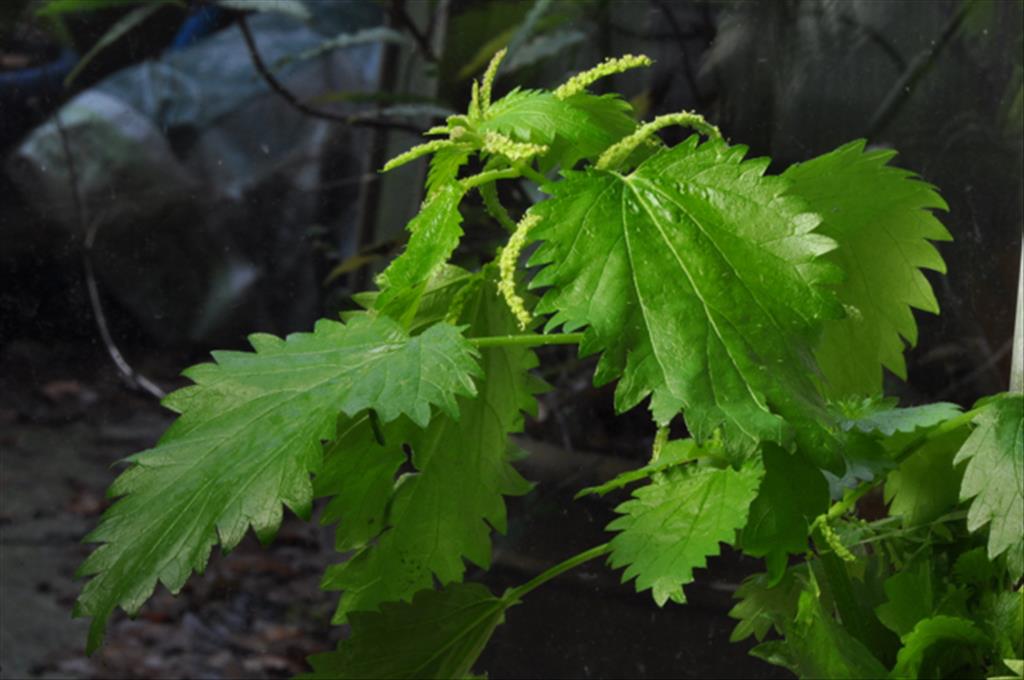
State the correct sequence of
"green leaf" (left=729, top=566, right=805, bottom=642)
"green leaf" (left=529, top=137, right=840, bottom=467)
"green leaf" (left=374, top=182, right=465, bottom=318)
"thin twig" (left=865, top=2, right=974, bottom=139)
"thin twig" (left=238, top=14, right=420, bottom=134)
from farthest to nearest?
"thin twig" (left=238, top=14, right=420, bottom=134)
"thin twig" (left=865, top=2, right=974, bottom=139)
"green leaf" (left=729, top=566, right=805, bottom=642)
"green leaf" (left=374, top=182, right=465, bottom=318)
"green leaf" (left=529, top=137, right=840, bottom=467)

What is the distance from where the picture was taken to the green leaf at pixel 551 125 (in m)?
0.57

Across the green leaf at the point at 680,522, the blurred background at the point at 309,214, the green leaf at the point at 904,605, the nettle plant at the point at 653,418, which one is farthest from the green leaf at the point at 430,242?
the blurred background at the point at 309,214

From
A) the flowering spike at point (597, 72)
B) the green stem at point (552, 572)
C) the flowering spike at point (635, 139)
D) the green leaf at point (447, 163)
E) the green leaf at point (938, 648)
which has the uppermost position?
the flowering spike at point (597, 72)

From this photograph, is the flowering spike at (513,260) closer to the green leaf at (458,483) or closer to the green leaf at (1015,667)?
the green leaf at (458,483)

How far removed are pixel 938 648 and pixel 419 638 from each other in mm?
267

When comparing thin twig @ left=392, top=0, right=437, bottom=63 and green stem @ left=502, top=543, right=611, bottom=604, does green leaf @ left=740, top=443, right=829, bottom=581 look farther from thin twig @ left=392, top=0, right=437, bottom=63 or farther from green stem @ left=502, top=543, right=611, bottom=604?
thin twig @ left=392, top=0, right=437, bottom=63

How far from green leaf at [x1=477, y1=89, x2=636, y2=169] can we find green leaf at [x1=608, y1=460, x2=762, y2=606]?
165mm

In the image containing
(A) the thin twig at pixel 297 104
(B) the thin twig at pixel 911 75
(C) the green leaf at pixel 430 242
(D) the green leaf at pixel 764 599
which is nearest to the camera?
(C) the green leaf at pixel 430 242

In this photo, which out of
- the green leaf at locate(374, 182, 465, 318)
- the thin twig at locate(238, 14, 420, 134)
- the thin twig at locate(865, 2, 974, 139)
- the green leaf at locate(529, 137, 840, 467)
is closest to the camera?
the green leaf at locate(529, 137, 840, 467)

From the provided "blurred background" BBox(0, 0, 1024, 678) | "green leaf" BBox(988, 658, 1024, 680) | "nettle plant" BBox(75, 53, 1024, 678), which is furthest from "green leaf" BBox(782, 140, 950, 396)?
"blurred background" BBox(0, 0, 1024, 678)

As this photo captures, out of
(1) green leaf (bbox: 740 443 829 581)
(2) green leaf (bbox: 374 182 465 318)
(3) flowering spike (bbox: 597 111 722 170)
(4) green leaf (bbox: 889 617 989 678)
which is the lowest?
(4) green leaf (bbox: 889 617 989 678)

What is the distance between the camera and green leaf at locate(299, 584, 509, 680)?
661 millimetres

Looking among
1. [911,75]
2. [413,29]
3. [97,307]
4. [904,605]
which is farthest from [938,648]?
[97,307]

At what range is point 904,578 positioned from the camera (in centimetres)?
56
